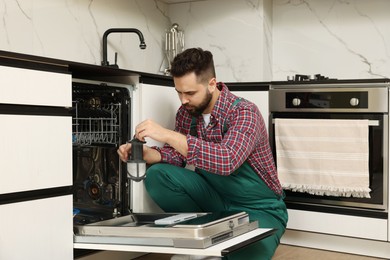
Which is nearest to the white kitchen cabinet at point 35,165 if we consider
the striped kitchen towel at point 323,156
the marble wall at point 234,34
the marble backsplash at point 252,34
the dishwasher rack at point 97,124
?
the dishwasher rack at point 97,124

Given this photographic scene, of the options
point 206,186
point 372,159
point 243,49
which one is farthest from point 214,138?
point 243,49

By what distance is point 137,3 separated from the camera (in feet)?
11.2

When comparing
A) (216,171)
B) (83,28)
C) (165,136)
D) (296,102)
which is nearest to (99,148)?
(165,136)

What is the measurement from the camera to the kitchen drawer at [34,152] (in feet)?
5.94

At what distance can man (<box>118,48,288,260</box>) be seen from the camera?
90.2 inches

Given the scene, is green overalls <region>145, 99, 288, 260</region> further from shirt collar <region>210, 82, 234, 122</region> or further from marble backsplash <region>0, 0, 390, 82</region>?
marble backsplash <region>0, 0, 390, 82</region>

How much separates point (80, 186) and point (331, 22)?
6.00 ft

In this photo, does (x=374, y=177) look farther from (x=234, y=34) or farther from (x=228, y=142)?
(x=234, y=34)

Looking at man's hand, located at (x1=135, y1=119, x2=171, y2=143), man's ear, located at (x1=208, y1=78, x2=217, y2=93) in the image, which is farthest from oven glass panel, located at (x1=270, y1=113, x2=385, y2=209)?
man's hand, located at (x1=135, y1=119, x2=171, y2=143)

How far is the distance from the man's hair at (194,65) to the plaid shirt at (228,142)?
14 centimetres

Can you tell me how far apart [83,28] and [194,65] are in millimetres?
919

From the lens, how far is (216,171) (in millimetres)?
2176

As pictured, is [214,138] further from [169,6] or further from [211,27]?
[169,6]

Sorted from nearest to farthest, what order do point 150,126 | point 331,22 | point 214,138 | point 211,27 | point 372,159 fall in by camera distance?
point 150,126
point 214,138
point 372,159
point 331,22
point 211,27
